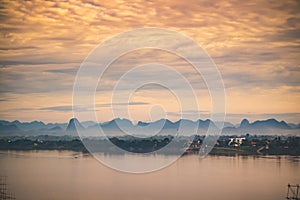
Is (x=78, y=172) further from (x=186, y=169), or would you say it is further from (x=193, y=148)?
(x=193, y=148)

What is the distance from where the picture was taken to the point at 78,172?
704 cm

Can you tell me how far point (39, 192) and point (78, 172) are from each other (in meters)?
1.40

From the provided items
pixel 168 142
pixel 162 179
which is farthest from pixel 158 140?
pixel 162 179

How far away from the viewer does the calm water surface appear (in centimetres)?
538

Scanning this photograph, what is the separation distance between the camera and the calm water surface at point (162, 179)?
538 cm

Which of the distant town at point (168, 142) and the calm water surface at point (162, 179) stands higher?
the distant town at point (168, 142)

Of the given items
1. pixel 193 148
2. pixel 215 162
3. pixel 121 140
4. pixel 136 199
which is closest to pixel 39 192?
pixel 136 199

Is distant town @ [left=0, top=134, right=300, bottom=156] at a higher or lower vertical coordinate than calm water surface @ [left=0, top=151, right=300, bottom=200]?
higher

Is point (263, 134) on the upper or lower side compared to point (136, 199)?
upper

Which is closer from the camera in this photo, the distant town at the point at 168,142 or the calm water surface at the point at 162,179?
the calm water surface at the point at 162,179

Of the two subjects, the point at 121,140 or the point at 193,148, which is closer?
the point at 193,148

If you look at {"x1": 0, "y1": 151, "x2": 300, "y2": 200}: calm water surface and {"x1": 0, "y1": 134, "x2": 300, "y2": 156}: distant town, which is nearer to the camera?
{"x1": 0, "y1": 151, "x2": 300, "y2": 200}: calm water surface

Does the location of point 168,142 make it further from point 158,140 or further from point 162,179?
point 162,179

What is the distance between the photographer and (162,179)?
644 cm
